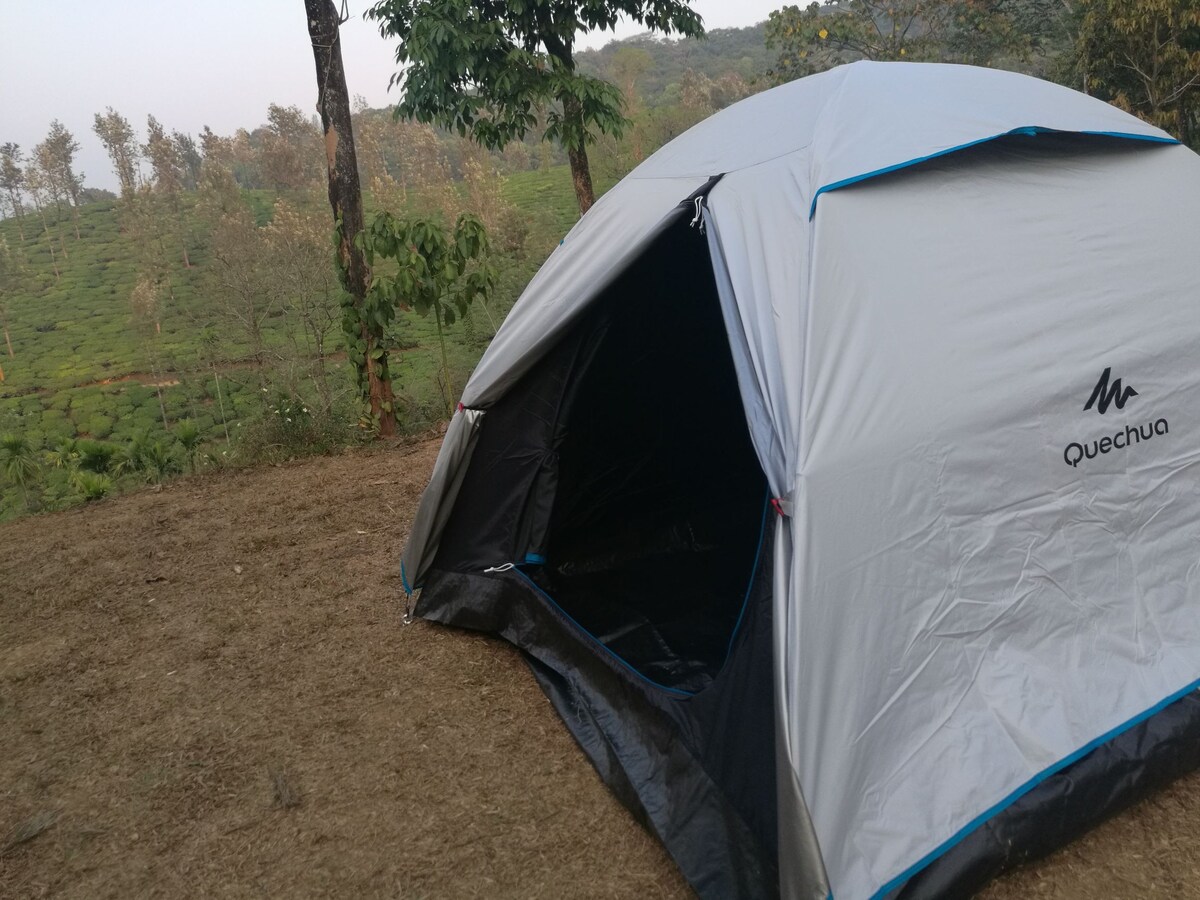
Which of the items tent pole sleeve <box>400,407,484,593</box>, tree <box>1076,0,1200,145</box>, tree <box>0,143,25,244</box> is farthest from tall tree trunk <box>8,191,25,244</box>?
tent pole sleeve <box>400,407,484,593</box>

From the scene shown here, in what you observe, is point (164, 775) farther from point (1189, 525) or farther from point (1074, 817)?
point (1189, 525)

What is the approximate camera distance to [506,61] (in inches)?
241

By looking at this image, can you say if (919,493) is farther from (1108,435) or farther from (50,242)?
(50,242)

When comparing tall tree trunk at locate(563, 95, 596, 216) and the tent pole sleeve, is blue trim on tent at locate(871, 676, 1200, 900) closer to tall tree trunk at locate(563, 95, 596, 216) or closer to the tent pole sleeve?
the tent pole sleeve

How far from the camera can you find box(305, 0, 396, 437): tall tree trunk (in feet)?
19.1

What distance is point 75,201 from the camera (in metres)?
31.7

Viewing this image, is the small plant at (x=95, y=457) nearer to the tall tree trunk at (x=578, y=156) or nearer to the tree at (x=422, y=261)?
the tree at (x=422, y=261)

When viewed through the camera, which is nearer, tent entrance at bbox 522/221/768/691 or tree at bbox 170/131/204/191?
tent entrance at bbox 522/221/768/691

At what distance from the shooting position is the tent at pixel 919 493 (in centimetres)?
201

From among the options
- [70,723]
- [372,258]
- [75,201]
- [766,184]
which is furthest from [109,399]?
[75,201]

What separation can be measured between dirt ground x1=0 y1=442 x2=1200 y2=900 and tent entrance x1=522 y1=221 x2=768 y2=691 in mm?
481

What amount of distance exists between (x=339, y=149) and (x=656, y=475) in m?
3.47

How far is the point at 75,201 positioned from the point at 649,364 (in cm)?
3466

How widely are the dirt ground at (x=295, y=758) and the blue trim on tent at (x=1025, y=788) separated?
187 millimetres
